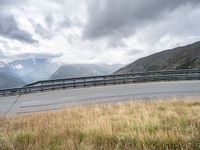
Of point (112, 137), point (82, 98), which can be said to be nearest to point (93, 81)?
point (82, 98)

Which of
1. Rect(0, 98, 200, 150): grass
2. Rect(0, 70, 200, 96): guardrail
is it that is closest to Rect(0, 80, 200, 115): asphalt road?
Rect(0, 70, 200, 96): guardrail

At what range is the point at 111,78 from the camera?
26.2 meters

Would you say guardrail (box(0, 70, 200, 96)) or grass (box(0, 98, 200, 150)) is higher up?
guardrail (box(0, 70, 200, 96))

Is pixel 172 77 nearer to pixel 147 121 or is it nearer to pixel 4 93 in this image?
pixel 4 93

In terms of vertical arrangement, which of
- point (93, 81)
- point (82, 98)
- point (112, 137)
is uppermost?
point (93, 81)

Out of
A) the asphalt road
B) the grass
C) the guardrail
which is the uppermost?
the guardrail

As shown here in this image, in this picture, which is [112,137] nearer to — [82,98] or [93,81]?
[82,98]

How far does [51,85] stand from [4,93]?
4.32 meters

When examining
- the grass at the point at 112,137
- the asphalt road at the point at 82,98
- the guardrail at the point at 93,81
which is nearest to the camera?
the grass at the point at 112,137

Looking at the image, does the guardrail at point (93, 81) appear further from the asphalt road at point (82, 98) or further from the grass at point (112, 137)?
the grass at point (112, 137)

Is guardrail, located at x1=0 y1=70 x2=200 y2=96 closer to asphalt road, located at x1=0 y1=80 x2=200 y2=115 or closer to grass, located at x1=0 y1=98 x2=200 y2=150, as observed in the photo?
asphalt road, located at x1=0 y1=80 x2=200 y2=115

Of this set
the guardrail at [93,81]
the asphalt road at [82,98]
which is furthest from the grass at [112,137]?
the guardrail at [93,81]

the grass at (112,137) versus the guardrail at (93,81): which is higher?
the guardrail at (93,81)

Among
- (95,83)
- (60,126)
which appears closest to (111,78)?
(95,83)
